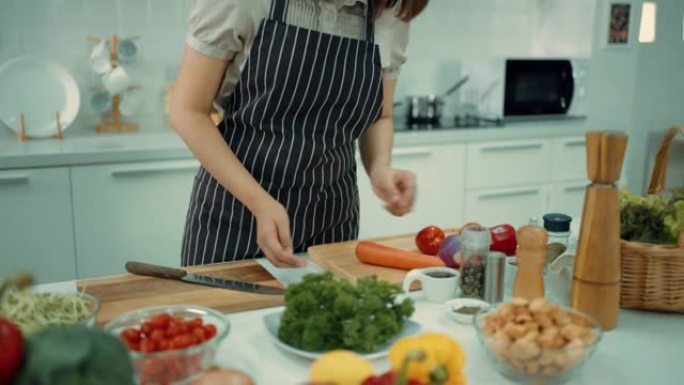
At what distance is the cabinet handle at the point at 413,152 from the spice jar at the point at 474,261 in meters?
1.70

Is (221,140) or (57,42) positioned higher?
(57,42)

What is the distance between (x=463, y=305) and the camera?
1.04 meters

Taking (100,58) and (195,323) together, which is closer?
(195,323)

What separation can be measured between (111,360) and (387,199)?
2.72ft

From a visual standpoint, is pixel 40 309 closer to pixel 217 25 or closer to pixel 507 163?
pixel 217 25

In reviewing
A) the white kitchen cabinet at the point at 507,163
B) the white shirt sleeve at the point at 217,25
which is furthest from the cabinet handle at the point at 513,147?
the white shirt sleeve at the point at 217,25

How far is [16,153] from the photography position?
86.6 inches

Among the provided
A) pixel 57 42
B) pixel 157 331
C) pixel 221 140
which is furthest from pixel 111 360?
pixel 57 42

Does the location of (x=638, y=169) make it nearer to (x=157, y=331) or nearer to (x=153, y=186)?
(x=153, y=186)

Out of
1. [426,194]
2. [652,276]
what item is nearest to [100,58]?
[426,194]

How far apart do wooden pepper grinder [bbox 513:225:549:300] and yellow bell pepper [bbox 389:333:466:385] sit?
30 cm

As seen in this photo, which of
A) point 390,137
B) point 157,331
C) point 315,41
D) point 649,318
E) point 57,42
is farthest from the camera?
point 57,42

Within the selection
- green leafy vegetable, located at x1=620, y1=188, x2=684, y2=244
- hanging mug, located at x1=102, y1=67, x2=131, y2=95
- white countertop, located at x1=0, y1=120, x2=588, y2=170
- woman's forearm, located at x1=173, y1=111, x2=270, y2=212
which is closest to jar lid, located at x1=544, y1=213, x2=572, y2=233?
green leafy vegetable, located at x1=620, y1=188, x2=684, y2=244

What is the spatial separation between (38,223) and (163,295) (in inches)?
53.1
